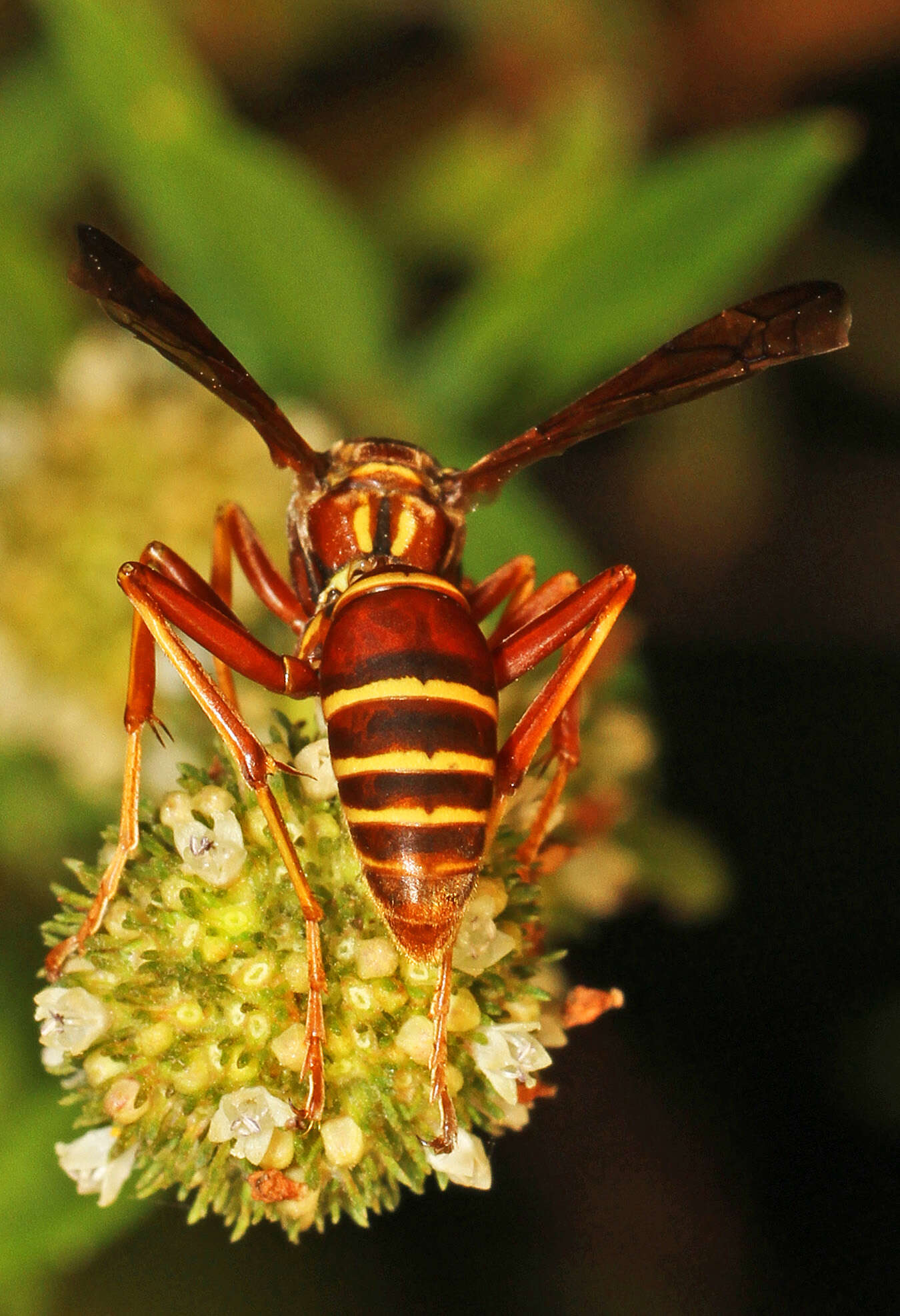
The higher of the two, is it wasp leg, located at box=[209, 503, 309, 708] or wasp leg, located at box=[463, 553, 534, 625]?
wasp leg, located at box=[209, 503, 309, 708]

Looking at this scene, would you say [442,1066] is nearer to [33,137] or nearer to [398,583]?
[398,583]

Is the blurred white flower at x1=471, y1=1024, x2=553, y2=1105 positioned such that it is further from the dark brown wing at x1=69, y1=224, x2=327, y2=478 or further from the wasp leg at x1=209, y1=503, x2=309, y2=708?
the dark brown wing at x1=69, y1=224, x2=327, y2=478

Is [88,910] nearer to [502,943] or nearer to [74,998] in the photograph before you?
[74,998]

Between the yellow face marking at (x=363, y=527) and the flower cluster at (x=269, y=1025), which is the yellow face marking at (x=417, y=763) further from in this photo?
the yellow face marking at (x=363, y=527)

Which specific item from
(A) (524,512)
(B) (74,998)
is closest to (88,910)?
(B) (74,998)

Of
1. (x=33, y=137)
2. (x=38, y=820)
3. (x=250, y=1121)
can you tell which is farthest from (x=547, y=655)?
(x=33, y=137)

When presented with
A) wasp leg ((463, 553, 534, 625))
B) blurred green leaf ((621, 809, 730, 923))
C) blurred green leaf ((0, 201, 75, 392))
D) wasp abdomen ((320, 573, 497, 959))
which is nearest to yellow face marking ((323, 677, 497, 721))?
wasp abdomen ((320, 573, 497, 959))

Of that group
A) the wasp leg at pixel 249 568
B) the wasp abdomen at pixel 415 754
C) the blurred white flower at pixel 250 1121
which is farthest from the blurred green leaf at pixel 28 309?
the blurred white flower at pixel 250 1121
